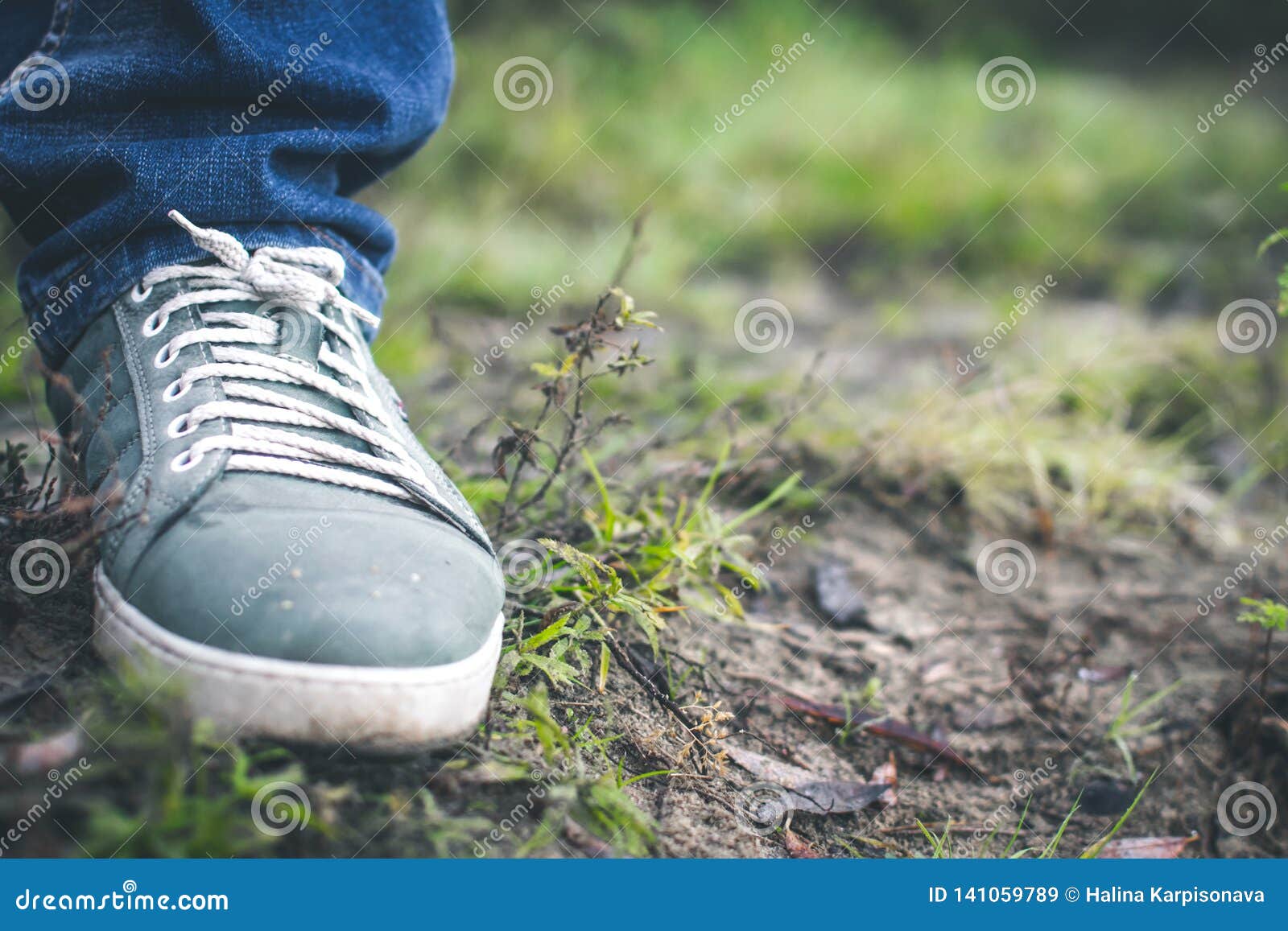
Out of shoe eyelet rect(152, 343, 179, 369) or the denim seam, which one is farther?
the denim seam

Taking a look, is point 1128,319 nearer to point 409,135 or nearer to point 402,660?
point 409,135

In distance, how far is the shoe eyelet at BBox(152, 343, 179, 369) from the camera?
126cm

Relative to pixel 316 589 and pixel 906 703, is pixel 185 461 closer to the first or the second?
pixel 316 589

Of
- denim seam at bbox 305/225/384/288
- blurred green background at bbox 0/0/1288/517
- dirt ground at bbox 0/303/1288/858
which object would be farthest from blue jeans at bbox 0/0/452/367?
blurred green background at bbox 0/0/1288/517

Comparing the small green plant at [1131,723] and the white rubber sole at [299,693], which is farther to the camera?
the small green plant at [1131,723]

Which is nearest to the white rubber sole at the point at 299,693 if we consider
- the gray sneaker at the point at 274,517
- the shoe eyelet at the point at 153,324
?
the gray sneaker at the point at 274,517

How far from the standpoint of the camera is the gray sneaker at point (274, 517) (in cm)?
99

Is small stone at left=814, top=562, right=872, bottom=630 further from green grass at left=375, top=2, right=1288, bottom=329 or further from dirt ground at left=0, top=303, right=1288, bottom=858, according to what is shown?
green grass at left=375, top=2, right=1288, bottom=329

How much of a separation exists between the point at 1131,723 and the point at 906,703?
0.43 metres

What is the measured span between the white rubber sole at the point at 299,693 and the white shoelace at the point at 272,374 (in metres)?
0.23

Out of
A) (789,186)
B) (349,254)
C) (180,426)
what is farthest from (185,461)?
(789,186)

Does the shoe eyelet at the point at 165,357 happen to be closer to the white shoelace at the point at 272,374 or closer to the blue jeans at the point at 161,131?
the white shoelace at the point at 272,374

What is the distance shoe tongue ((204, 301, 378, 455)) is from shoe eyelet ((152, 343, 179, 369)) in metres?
0.09

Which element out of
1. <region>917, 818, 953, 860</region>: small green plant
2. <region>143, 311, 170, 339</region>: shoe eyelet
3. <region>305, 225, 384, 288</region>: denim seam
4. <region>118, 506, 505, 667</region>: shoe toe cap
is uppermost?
<region>917, 818, 953, 860</region>: small green plant
